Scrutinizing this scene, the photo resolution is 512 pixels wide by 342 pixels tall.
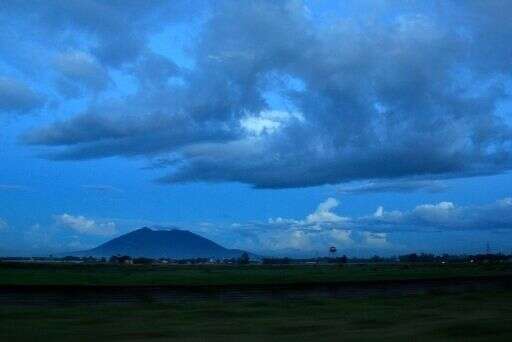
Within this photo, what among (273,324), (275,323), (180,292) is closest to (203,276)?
(180,292)

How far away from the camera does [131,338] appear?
50.2 ft

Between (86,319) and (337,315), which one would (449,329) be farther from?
(86,319)

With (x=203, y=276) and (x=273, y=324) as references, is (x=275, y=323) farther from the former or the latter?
(x=203, y=276)

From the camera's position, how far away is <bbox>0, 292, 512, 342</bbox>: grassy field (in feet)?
50.8

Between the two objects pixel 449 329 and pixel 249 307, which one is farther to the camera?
pixel 249 307

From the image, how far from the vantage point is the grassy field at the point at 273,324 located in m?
15.5

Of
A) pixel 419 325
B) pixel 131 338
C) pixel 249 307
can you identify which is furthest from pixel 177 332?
pixel 249 307

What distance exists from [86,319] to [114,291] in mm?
10397

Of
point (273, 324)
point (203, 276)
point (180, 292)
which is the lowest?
point (273, 324)

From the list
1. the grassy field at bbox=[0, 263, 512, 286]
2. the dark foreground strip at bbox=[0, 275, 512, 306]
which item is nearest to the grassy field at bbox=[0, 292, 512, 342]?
the dark foreground strip at bbox=[0, 275, 512, 306]

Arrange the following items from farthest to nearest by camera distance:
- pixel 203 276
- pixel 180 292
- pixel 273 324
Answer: pixel 203 276 < pixel 180 292 < pixel 273 324

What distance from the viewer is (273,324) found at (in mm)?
18750

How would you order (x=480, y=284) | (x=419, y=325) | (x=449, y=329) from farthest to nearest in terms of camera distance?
(x=480, y=284) → (x=419, y=325) → (x=449, y=329)

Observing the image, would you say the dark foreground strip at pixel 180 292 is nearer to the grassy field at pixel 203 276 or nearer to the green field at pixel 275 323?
the green field at pixel 275 323
